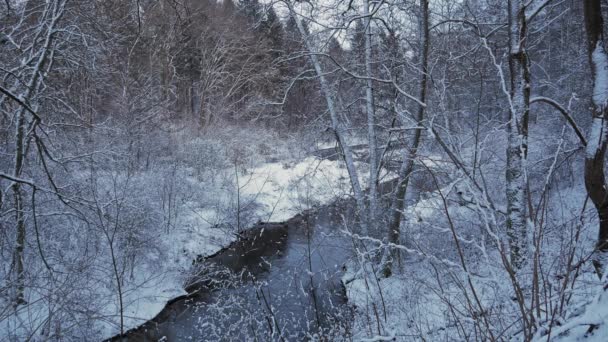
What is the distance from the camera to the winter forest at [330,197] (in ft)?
8.20

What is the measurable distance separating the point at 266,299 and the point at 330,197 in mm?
7162

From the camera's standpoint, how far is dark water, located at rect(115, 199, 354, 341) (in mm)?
6004

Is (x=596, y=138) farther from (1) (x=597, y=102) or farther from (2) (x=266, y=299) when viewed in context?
(2) (x=266, y=299)

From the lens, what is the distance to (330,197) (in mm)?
13672

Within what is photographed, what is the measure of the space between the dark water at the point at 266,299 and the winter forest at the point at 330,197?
0.06 m

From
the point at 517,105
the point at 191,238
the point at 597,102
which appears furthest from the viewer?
the point at 191,238

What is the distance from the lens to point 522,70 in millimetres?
3816

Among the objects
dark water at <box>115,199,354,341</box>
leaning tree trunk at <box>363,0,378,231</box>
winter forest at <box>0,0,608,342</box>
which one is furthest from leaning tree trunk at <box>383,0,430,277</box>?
dark water at <box>115,199,354,341</box>

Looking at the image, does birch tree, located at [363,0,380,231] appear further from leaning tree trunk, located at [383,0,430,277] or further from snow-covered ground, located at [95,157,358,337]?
snow-covered ground, located at [95,157,358,337]

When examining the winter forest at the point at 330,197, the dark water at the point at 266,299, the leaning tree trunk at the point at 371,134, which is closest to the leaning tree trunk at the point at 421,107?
the winter forest at the point at 330,197

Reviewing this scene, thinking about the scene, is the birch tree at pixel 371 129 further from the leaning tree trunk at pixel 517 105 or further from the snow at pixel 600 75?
the snow at pixel 600 75

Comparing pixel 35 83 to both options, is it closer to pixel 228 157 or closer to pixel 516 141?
pixel 516 141

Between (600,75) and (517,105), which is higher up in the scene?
(600,75)

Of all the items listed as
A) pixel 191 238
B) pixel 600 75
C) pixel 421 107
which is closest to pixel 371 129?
pixel 421 107
